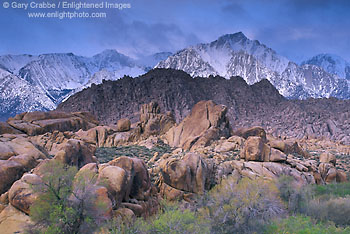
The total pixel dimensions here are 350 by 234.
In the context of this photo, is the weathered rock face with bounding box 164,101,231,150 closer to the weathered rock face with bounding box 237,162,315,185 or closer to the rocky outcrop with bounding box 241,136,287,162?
the rocky outcrop with bounding box 241,136,287,162

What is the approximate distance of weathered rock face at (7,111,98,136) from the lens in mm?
40359

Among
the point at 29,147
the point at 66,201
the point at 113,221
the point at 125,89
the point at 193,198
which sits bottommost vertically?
the point at 193,198

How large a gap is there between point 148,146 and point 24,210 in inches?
1132

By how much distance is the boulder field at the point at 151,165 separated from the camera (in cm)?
1243

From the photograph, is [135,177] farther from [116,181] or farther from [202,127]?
[202,127]

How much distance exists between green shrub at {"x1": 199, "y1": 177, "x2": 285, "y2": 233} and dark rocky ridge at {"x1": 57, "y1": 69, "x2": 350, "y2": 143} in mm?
79467

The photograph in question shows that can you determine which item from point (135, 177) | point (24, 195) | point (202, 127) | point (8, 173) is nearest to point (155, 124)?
point (202, 127)

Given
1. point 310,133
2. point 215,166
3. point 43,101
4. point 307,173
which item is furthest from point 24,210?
point 43,101

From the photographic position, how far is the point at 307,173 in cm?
2430

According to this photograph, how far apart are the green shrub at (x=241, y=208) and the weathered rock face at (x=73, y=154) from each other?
8518 millimetres

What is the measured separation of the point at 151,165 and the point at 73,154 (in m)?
8.53

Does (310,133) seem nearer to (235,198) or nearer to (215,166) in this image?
(215,166)

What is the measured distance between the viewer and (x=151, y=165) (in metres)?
25.6

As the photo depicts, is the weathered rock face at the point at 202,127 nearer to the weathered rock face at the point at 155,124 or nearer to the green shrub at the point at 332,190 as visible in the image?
the weathered rock face at the point at 155,124
